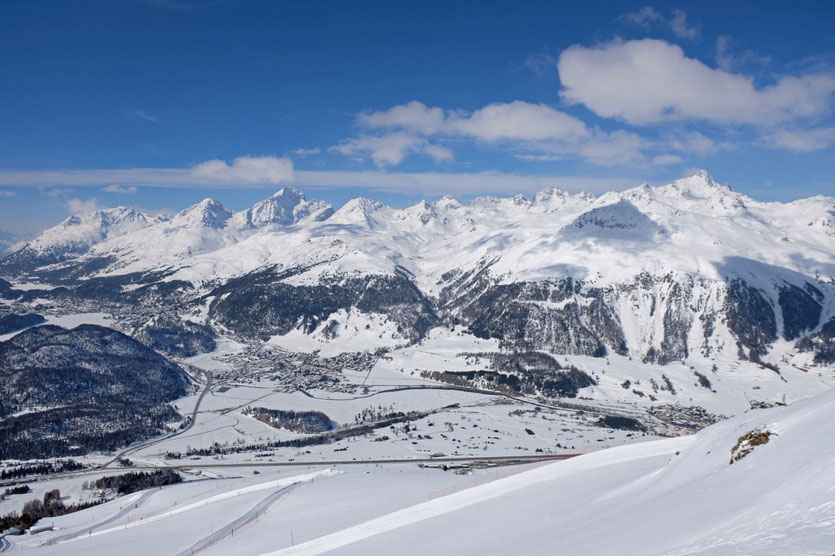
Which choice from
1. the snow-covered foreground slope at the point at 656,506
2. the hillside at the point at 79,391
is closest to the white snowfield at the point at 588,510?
the snow-covered foreground slope at the point at 656,506

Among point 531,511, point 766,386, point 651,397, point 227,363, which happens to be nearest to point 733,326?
point 766,386

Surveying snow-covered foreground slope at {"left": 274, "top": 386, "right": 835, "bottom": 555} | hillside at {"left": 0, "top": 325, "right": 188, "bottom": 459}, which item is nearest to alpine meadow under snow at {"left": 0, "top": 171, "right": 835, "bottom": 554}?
snow-covered foreground slope at {"left": 274, "top": 386, "right": 835, "bottom": 555}

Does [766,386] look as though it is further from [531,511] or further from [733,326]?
[531,511]

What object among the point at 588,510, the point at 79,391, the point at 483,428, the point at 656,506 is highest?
the point at 656,506

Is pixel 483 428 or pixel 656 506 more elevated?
pixel 656 506

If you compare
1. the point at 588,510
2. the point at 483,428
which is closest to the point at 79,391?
the point at 483,428

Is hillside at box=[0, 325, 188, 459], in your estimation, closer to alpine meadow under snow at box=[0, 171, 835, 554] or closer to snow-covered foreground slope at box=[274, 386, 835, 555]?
alpine meadow under snow at box=[0, 171, 835, 554]

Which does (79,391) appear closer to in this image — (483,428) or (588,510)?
(483,428)
